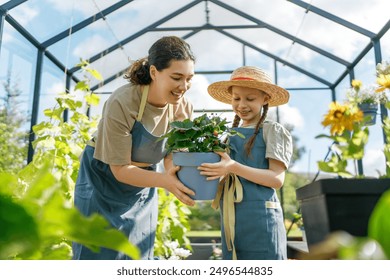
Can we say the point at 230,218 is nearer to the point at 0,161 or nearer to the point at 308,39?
the point at 0,161

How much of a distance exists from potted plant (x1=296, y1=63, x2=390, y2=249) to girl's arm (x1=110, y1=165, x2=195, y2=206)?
13.9 inches

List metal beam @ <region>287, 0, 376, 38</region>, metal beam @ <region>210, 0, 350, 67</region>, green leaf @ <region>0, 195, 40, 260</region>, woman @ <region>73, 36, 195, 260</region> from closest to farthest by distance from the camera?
1. green leaf @ <region>0, 195, 40, 260</region>
2. woman @ <region>73, 36, 195, 260</region>
3. metal beam @ <region>287, 0, 376, 38</region>
4. metal beam @ <region>210, 0, 350, 67</region>

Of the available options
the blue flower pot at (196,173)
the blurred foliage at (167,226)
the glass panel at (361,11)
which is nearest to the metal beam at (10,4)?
the blurred foliage at (167,226)

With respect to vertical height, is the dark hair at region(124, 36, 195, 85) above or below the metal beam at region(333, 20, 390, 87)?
below

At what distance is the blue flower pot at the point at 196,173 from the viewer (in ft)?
2.67

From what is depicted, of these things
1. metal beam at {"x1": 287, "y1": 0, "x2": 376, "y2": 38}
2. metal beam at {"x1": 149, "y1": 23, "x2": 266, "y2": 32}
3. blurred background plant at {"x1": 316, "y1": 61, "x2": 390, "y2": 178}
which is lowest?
blurred background plant at {"x1": 316, "y1": 61, "x2": 390, "y2": 178}

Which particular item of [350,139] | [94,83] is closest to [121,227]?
[350,139]

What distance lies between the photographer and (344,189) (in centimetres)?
45

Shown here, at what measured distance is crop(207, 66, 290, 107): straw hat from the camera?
1.12m

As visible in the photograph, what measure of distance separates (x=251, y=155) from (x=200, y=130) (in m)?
0.25

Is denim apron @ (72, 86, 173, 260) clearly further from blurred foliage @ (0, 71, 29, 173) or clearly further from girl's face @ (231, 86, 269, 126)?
blurred foliage @ (0, 71, 29, 173)

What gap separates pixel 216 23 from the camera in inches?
175

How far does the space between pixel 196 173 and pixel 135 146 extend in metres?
0.34

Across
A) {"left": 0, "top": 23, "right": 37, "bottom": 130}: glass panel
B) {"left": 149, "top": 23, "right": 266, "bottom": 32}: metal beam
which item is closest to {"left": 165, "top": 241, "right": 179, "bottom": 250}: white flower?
{"left": 0, "top": 23, "right": 37, "bottom": 130}: glass panel
